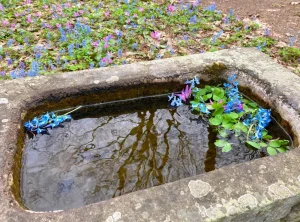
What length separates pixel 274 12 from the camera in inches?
212

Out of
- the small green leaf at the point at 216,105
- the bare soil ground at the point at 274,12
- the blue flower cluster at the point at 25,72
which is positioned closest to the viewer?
the small green leaf at the point at 216,105

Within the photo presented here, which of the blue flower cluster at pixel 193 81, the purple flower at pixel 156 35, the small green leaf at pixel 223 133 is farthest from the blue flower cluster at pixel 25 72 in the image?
the small green leaf at pixel 223 133

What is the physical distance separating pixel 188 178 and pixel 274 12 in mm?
4735

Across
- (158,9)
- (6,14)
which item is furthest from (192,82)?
(6,14)

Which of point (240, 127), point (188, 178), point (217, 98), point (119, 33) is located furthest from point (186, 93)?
point (119, 33)

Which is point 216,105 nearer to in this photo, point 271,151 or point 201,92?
point 201,92

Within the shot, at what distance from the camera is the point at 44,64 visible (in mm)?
3637

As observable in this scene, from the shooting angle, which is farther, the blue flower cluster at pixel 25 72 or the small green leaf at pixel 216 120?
Answer: the blue flower cluster at pixel 25 72

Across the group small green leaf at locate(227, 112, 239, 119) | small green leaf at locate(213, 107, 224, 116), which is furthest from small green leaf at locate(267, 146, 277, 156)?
small green leaf at locate(213, 107, 224, 116)

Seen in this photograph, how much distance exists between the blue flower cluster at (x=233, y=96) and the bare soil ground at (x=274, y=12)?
227 cm

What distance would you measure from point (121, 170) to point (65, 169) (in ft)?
1.15

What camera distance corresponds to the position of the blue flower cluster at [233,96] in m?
2.44

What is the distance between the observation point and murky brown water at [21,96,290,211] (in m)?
1.81

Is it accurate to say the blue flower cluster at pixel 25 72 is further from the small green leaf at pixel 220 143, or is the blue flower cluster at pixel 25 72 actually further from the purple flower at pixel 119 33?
the small green leaf at pixel 220 143
